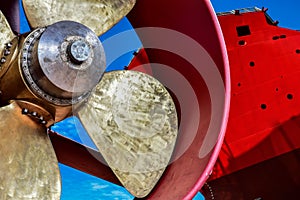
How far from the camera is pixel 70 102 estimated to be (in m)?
2.02

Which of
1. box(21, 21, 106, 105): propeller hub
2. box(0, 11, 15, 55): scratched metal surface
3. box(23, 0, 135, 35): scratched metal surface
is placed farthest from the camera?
box(23, 0, 135, 35): scratched metal surface

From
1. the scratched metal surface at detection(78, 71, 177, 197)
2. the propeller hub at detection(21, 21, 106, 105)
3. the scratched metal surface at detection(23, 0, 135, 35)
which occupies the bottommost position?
the scratched metal surface at detection(78, 71, 177, 197)

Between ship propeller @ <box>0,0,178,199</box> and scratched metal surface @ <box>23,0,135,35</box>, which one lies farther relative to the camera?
scratched metal surface @ <box>23,0,135,35</box>

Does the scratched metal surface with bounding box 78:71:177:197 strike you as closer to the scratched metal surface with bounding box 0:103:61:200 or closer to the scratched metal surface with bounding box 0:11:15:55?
the scratched metal surface with bounding box 0:103:61:200

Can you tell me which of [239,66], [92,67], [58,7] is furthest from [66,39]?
[239,66]

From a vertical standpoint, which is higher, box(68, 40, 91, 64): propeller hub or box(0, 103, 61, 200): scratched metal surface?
box(68, 40, 91, 64): propeller hub

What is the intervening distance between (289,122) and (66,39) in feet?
9.91

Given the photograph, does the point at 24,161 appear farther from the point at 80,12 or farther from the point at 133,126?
the point at 80,12

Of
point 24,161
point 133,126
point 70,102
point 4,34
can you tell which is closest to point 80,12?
point 4,34

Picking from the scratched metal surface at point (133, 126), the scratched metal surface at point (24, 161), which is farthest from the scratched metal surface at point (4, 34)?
the scratched metal surface at point (133, 126)

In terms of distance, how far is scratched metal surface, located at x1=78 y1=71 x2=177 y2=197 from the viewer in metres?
2.22

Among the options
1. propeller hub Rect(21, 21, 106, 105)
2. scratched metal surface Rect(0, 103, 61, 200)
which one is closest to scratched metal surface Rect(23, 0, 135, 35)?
propeller hub Rect(21, 21, 106, 105)

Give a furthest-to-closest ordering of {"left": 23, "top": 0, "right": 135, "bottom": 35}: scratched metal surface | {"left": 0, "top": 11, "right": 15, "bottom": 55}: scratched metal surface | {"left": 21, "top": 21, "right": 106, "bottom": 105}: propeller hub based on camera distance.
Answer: {"left": 23, "top": 0, "right": 135, "bottom": 35}: scratched metal surface
{"left": 0, "top": 11, "right": 15, "bottom": 55}: scratched metal surface
{"left": 21, "top": 21, "right": 106, "bottom": 105}: propeller hub

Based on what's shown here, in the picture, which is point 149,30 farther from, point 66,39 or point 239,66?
point 239,66
